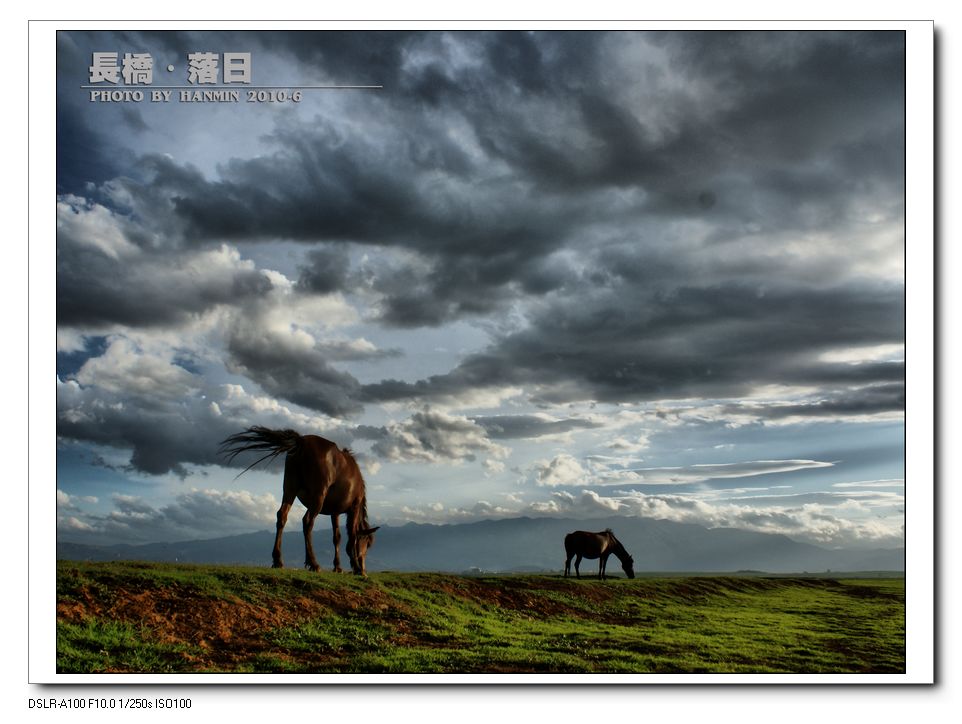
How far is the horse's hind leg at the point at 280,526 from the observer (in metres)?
21.0

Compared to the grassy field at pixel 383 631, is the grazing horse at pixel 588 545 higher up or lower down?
lower down

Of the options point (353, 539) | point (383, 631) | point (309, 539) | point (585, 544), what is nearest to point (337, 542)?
point (353, 539)

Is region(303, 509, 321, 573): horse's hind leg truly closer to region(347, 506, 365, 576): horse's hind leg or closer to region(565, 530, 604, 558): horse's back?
region(347, 506, 365, 576): horse's hind leg

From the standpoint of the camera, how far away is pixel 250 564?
68.7ft

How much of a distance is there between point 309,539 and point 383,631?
4652 millimetres

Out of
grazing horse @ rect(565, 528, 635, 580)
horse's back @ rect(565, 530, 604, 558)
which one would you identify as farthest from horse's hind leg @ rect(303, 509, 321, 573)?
horse's back @ rect(565, 530, 604, 558)

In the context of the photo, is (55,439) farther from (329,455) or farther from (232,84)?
(232,84)

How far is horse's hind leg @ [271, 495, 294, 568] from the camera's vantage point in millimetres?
21031

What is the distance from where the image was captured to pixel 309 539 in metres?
22.0

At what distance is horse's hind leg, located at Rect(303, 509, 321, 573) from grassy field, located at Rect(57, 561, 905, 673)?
3.19 feet

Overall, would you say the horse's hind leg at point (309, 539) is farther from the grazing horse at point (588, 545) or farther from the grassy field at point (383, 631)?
the grazing horse at point (588, 545)

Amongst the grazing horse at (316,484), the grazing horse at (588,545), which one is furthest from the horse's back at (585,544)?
the grazing horse at (316,484)
